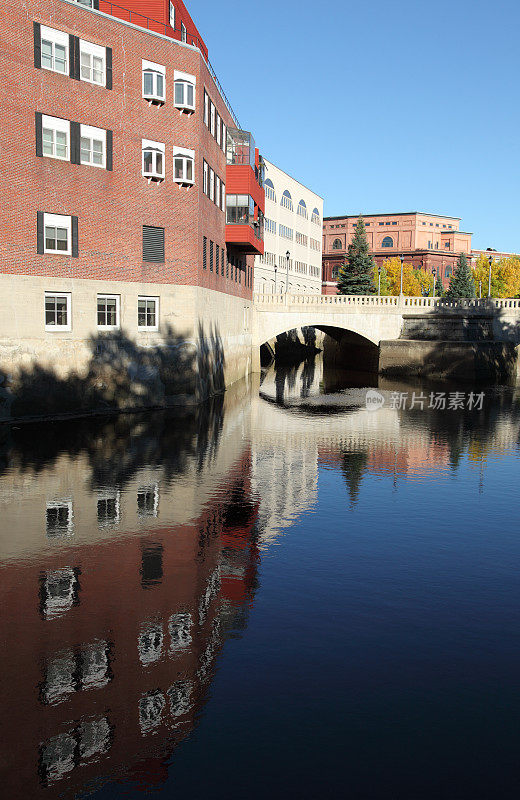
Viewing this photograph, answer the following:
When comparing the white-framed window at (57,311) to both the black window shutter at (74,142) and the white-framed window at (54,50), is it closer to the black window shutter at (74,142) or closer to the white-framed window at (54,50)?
the black window shutter at (74,142)

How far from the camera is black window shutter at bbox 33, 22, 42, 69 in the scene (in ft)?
85.9

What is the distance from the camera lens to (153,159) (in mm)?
30531

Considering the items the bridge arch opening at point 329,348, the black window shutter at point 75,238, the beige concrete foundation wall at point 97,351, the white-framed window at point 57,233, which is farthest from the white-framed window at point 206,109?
the bridge arch opening at point 329,348

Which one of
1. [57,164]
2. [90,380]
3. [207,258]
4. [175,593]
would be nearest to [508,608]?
[175,593]

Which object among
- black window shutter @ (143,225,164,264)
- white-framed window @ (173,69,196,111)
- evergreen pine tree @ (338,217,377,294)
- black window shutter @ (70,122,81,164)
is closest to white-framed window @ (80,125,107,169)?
black window shutter @ (70,122,81,164)

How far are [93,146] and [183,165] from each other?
170 inches

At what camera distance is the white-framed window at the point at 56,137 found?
2689 cm

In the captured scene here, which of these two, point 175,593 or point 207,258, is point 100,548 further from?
point 207,258

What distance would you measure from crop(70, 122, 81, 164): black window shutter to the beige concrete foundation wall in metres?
4.56

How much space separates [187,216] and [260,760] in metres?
27.8

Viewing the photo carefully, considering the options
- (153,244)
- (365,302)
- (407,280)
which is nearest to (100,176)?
(153,244)

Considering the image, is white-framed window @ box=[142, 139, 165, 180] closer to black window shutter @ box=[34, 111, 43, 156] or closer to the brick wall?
the brick wall

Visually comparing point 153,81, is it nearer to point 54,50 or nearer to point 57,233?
point 54,50

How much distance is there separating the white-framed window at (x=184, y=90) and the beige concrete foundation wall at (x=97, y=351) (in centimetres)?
764
